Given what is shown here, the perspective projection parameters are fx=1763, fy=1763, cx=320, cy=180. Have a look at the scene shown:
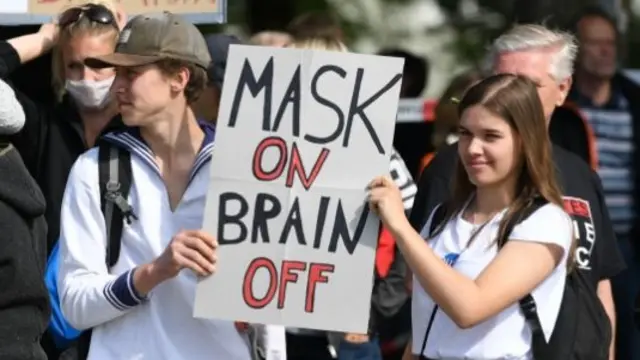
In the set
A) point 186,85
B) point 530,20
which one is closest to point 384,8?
point 530,20

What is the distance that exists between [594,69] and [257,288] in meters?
4.05

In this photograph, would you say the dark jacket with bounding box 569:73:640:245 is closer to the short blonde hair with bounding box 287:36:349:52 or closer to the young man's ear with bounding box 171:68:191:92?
the short blonde hair with bounding box 287:36:349:52

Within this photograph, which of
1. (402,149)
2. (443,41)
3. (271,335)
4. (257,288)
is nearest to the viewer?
(257,288)

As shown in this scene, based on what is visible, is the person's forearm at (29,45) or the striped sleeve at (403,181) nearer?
the person's forearm at (29,45)

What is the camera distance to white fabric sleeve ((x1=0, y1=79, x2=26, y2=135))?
4.41 metres

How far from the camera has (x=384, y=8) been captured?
12688mm

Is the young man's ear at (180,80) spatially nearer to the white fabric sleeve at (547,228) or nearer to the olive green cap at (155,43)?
the olive green cap at (155,43)

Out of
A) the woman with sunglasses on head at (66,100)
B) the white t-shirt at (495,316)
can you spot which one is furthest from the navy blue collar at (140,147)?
the woman with sunglasses on head at (66,100)

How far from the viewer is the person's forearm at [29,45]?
5863mm

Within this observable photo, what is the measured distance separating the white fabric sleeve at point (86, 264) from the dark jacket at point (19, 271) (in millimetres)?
371

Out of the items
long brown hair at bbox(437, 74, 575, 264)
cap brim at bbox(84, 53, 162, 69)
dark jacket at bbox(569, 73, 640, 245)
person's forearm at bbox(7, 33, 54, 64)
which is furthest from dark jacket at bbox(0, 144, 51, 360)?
dark jacket at bbox(569, 73, 640, 245)

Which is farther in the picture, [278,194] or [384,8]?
[384,8]

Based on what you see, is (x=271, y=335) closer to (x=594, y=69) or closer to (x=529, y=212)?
(x=529, y=212)

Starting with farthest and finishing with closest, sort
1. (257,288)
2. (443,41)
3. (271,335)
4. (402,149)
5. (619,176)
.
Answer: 1. (443,41)
2. (402,149)
3. (619,176)
4. (271,335)
5. (257,288)
